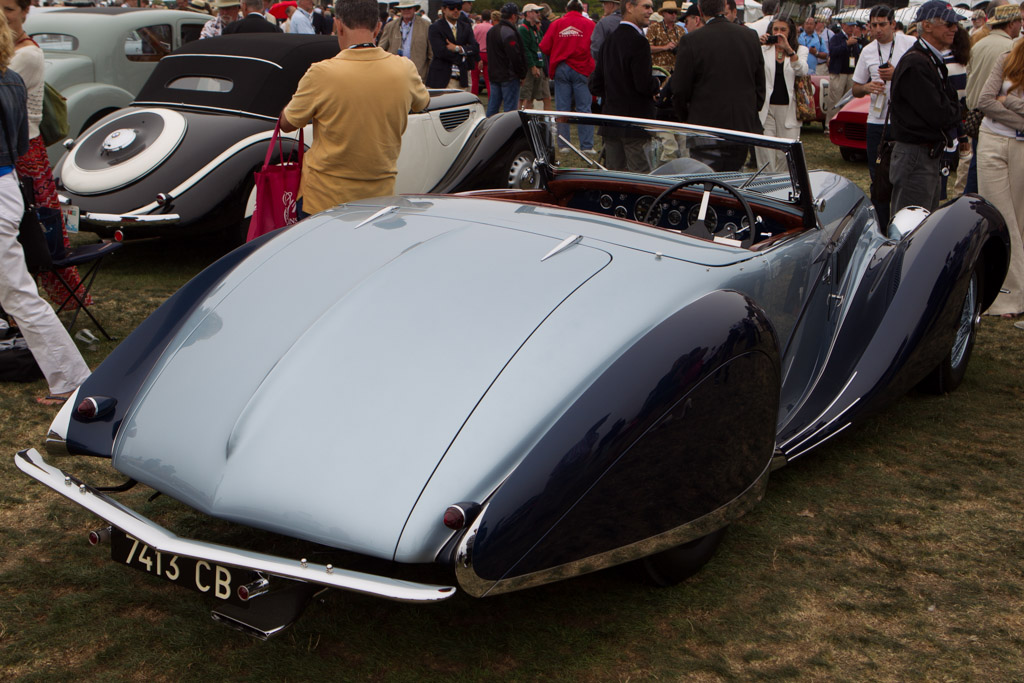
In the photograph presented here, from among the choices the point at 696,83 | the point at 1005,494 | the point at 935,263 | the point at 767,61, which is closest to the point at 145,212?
the point at 696,83

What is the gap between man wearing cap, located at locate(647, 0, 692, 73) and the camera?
42.7ft

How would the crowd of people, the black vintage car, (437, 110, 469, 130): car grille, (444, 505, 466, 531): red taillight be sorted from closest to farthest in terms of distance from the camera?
(444, 505, 466, 531): red taillight < the crowd of people < the black vintage car < (437, 110, 469, 130): car grille

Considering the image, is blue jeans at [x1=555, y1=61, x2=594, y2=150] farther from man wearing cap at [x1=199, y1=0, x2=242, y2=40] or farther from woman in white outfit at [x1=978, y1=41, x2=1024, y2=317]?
woman in white outfit at [x1=978, y1=41, x2=1024, y2=317]

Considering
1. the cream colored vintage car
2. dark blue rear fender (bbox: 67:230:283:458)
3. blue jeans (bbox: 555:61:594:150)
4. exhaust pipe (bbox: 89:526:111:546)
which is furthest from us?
blue jeans (bbox: 555:61:594:150)

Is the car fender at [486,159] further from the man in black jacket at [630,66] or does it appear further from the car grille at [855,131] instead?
the car grille at [855,131]

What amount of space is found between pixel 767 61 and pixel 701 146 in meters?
5.80

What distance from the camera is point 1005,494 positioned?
12.7 ft

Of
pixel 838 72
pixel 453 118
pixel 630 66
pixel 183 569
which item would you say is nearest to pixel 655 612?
pixel 183 569

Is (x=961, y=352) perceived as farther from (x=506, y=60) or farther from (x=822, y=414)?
(x=506, y=60)

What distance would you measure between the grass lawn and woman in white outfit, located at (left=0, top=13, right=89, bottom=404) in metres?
0.64

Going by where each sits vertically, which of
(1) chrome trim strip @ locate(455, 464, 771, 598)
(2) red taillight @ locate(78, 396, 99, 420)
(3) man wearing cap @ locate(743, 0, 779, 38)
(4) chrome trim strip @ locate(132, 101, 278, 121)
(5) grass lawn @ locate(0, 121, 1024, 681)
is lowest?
(5) grass lawn @ locate(0, 121, 1024, 681)

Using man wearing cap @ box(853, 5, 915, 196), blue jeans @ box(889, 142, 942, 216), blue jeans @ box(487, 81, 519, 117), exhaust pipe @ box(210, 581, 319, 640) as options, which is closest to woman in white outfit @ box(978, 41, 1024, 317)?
blue jeans @ box(889, 142, 942, 216)

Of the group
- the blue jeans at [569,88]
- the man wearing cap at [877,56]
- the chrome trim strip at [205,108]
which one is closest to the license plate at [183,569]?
the chrome trim strip at [205,108]

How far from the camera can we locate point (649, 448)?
2600mm
